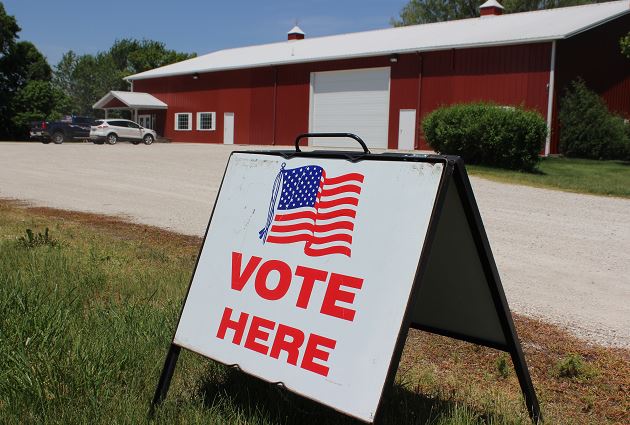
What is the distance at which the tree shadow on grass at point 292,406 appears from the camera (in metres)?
2.96

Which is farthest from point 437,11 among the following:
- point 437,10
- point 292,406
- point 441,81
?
point 292,406

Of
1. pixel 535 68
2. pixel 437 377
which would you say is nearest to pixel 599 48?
pixel 535 68

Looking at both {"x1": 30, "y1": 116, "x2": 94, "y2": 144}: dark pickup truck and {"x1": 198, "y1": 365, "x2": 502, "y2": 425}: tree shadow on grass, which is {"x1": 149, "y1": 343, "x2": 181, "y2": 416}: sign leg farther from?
{"x1": 30, "y1": 116, "x2": 94, "y2": 144}: dark pickup truck

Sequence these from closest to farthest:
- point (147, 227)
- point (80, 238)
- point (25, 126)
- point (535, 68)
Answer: point (80, 238), point (147, 227), point (535, 68), point (25, 126)

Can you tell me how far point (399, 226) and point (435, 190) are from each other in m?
0.20

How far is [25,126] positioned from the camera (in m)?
44.9

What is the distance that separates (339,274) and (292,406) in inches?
32.6

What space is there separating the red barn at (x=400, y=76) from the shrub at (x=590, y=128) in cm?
57

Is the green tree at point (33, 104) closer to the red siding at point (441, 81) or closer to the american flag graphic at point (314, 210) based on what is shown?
the red siding at point (441, 81)

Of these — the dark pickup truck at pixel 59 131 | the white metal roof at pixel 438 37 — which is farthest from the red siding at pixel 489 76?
the dark pickup truck at pixel 59 131

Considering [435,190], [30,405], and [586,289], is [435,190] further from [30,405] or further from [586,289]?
[586,289]

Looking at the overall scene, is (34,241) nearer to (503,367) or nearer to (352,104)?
(503,367)

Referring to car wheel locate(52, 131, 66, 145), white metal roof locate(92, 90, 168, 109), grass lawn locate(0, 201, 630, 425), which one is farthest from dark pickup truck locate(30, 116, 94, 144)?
grass lawn locate(0, 201, 630, 425)

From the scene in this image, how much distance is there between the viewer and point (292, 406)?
10.1 ft
